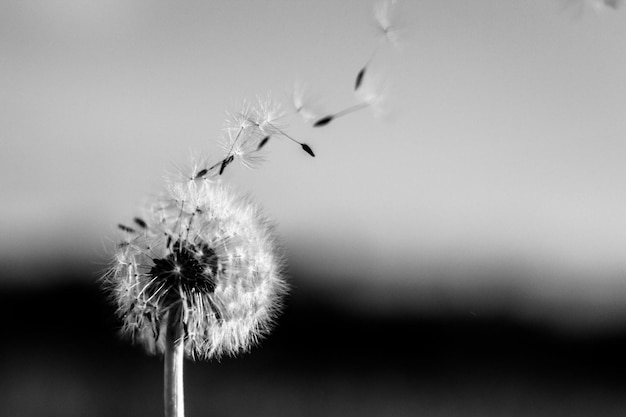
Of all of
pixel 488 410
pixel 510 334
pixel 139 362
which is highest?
pixel 510 334

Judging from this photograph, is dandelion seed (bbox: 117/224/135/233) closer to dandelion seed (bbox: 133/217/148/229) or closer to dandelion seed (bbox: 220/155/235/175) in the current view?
dandelion seed (bbox: 133/217/148/229)

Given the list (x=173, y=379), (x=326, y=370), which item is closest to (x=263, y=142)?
(x=173, y=379)

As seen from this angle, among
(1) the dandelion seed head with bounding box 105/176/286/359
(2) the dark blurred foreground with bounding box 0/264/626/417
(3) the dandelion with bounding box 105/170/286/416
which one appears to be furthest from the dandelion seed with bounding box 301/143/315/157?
(2) the dark blurred foreground with bounding box 0/264/626/417

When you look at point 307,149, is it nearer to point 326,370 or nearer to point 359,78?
point 359,78

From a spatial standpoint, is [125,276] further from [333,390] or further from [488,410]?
[488,410]

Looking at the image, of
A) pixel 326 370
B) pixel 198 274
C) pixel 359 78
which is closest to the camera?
pixel 359 78

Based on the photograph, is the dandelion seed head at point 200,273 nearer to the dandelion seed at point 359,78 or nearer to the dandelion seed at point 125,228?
the dandelion seed at point 125,228

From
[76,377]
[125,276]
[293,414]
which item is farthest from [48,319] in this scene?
[125,276]
